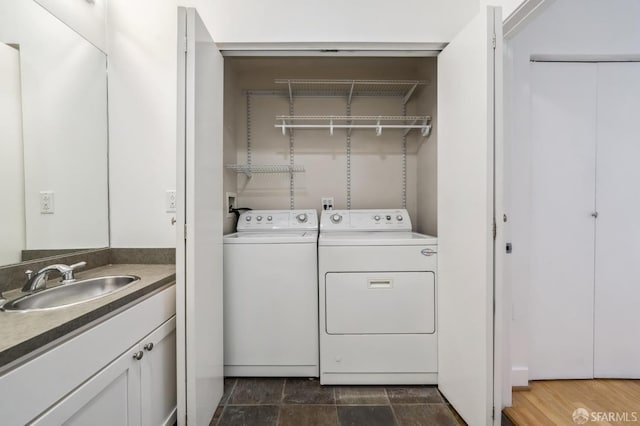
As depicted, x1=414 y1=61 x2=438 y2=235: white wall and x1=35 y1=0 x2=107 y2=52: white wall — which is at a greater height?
x1=35 y1=0 x2=107 y2=52: white wall

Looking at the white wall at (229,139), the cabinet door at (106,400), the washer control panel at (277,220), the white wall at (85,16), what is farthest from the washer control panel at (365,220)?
the white wall at (85,16)

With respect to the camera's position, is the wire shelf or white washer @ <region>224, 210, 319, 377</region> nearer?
white washer @ <region>224, 210, 319, 377</region>

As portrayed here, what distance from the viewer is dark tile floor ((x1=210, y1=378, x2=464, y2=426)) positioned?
1.38 metres

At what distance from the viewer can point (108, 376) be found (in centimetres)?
89

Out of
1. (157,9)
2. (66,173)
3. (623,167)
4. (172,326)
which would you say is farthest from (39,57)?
(623,167)

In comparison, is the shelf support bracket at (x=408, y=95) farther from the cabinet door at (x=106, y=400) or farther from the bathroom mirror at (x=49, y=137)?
the cabinet door at (x=106, y=400)

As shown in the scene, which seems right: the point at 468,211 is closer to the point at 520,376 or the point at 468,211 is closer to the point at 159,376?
the point at 520,376

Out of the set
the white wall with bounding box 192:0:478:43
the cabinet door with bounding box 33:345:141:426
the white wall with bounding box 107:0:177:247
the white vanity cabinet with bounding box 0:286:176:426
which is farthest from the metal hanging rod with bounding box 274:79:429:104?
the cabinet door with bounding box 33:345:141:426

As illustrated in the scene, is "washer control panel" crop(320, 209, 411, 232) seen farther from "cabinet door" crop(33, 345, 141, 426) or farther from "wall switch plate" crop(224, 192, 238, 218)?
"cabinet door" crop(33, 345, 141, 426)

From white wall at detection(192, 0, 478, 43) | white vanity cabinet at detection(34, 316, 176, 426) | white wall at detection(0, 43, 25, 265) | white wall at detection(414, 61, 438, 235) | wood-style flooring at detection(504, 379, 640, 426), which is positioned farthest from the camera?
white wall at detection(414, 61, 438, 235)

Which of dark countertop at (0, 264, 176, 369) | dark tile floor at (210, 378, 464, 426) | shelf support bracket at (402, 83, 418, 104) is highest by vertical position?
shelf support bracket at (402, 83, 418, 104)

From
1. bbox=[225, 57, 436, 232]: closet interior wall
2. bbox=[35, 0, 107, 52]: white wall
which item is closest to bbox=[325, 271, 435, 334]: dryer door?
bbox=[225, 57, 436, 232]: closet interior wall

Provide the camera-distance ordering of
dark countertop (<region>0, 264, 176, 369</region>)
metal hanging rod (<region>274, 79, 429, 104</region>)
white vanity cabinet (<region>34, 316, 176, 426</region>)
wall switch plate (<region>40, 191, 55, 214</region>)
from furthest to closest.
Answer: metal hanging rod (<region>274, 79, 429, 104</region>) < wall switch plate (<region>40, 191, 55, 214</region>) < white vanity cabinet (<region>34, 316, 176, 426</region>) < dark countertop (<region>0, 264, 176, 369</region>)

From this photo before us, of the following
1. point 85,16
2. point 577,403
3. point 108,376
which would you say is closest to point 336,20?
point 85,16
